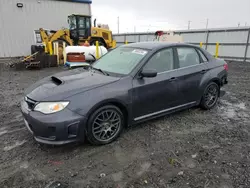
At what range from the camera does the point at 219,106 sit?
477 centimetres

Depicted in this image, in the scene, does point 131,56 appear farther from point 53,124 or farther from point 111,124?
point 53,124

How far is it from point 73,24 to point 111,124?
12.9 meters

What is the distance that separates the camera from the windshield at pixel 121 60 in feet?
11.0

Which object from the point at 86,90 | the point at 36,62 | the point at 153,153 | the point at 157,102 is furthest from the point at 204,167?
the point at 36,62

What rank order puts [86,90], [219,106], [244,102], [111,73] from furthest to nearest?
[244,102]
[219,106]
[111,73]
[86,90]

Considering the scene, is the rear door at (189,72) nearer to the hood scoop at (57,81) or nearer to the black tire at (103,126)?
the black tire at (103,126)

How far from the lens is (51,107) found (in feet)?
8.65

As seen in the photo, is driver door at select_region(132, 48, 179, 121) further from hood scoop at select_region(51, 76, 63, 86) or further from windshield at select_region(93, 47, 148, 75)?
hood scoop at select_region(51, 76, 63, 86)

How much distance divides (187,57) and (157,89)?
3.77 feet

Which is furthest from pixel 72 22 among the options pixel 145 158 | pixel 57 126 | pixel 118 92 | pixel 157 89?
pixel 145 158

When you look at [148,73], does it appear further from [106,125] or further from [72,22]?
[72,22]

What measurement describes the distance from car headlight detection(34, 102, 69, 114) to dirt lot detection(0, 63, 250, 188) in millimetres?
683

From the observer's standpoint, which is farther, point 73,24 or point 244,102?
point 73,24

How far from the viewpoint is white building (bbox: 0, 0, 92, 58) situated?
15741 mm
